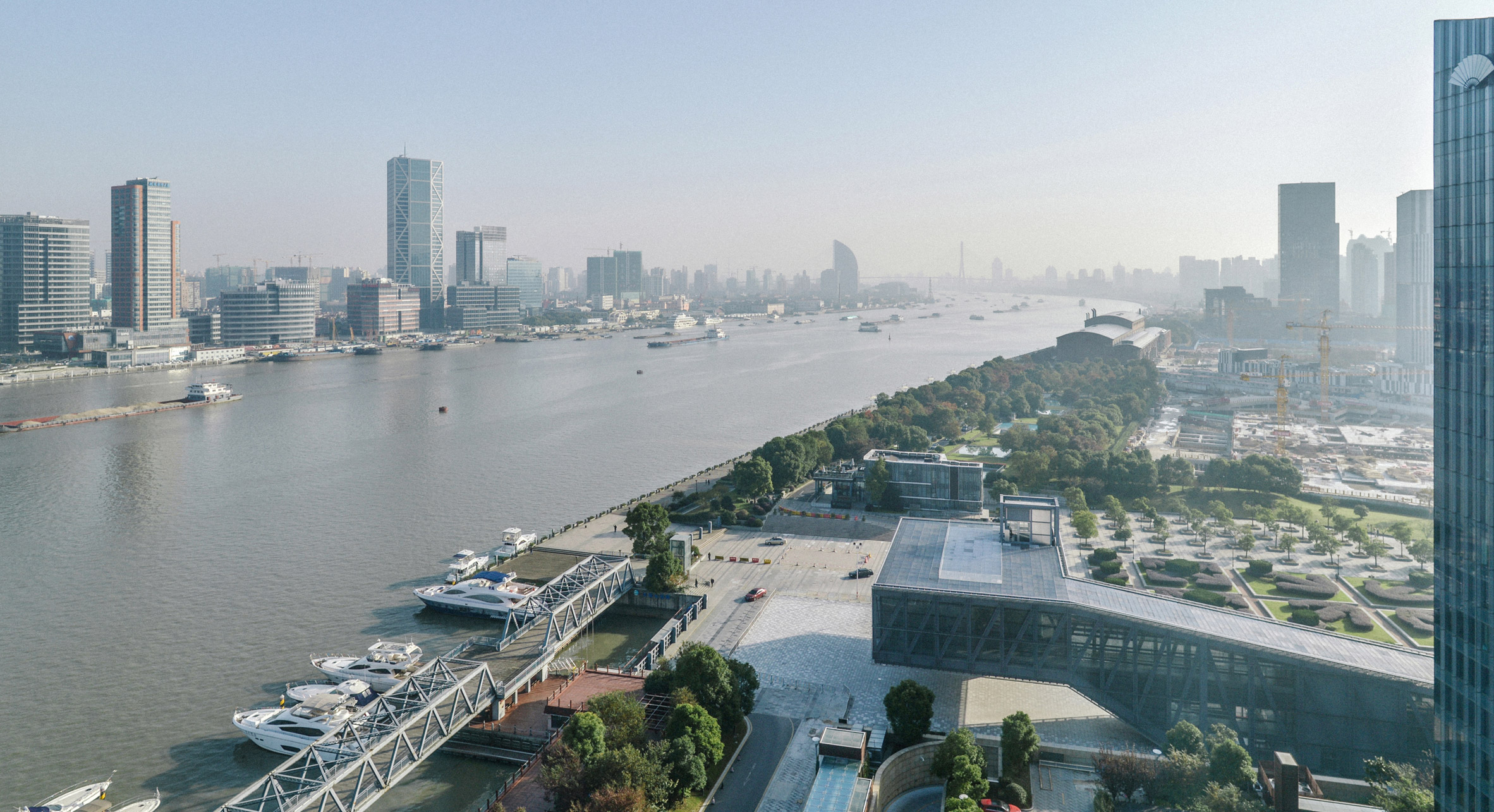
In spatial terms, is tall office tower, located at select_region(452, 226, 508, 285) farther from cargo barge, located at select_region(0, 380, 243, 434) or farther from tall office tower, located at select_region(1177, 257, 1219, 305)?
tall office tower, located at select_region(1177, 257, 1219, 305)

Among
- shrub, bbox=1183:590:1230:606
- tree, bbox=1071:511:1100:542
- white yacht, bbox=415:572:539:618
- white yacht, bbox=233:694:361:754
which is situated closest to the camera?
white yacht, bbox=233:694:361:754

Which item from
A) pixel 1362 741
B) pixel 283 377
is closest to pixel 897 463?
pixel 1362 741

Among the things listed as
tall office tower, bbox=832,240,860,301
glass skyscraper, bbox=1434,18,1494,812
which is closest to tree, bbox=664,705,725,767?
glass skyscraper, bbox=1434,18,1494,812

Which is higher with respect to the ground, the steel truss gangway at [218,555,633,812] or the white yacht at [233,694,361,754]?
the steel truss gangway at [218,555,633,812]

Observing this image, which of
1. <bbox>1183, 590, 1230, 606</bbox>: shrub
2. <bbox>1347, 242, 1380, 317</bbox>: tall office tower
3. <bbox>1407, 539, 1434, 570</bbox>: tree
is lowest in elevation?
<bbox>1183, 590, 1230, 606</bbox>: shrub

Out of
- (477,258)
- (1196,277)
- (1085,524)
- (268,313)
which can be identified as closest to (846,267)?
(1196,277)

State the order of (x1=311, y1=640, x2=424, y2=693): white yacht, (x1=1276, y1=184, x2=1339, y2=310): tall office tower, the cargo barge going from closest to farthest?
(x1=311, y1=640, x2=424, y2=693): white yacht
the cargo barge
(x1=1276, y1=184, x2=1339, y2=310): tall office tower

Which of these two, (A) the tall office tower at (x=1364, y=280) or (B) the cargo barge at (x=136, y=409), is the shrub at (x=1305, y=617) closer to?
(B) the cargo barge at (x=136, y=409)

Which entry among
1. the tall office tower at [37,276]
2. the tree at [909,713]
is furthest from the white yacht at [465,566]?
the tall office tower at [37,276]

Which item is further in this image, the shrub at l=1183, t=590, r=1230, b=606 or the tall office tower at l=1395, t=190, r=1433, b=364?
the tall office tower at l=1395, t=190, r=1433, b=364
